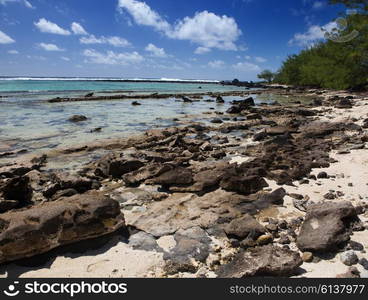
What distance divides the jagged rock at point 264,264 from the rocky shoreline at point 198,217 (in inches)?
0.5

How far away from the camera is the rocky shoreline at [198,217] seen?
3654 mm

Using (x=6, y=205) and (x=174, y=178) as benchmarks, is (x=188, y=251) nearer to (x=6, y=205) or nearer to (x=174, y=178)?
(x=174, y=178)

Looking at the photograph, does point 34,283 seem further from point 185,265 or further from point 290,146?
point 290,146

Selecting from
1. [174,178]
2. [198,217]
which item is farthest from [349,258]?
[174,178]

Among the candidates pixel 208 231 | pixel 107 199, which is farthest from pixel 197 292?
pixel 107 199

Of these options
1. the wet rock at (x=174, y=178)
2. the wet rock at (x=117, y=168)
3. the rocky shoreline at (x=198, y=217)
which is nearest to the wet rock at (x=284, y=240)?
the rocky shoreline at (x=198, y=217)

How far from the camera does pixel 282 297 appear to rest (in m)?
3.11

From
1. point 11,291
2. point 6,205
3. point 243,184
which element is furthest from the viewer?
point 243,184

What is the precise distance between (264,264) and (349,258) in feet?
3.63

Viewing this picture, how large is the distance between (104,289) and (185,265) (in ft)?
3.36

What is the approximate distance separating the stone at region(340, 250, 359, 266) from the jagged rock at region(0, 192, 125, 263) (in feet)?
10.3

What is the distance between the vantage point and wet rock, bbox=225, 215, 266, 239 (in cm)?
425

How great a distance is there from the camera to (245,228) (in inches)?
171

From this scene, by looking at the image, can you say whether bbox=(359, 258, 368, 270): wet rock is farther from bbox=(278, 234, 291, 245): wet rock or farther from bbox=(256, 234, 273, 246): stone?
bbox=(256, 234, 273, 246): stone
